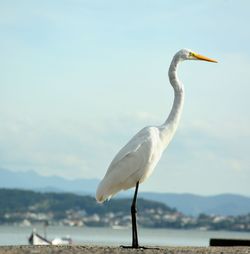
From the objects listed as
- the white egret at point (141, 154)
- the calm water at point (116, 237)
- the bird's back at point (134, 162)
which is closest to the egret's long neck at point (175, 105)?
the white egret at point (141, 154)

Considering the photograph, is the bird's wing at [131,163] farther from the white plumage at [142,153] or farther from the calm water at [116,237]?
the calm water at [116,237]

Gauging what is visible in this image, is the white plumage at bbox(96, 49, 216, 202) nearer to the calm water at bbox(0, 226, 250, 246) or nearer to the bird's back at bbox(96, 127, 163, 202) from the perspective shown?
the bird's back at bbox(96, 127, 163, 202)

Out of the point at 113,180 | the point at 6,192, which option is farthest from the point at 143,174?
the point at 6,192

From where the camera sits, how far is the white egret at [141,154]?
16.2 meters

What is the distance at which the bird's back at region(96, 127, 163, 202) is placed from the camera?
16188 millimetres

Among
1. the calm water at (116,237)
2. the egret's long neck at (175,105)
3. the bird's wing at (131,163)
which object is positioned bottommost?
the bird's wing at (131,163)

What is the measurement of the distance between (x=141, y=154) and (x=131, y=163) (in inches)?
10.3

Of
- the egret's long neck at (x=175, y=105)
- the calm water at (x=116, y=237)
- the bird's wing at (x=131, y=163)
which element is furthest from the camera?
the calm water at (x=116, y=237)

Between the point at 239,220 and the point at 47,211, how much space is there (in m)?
39.9

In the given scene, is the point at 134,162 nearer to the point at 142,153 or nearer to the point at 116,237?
the point at 142,153

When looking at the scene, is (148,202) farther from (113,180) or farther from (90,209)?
(113,180)

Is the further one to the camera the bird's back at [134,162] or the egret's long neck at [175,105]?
the egret's long neck at [175,105]


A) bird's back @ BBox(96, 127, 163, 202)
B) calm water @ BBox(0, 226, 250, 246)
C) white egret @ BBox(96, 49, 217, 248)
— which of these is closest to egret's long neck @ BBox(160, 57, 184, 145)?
white egret @ BBox(96, 49, 217, 248)

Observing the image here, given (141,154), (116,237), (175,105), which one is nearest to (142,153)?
(141,154)
